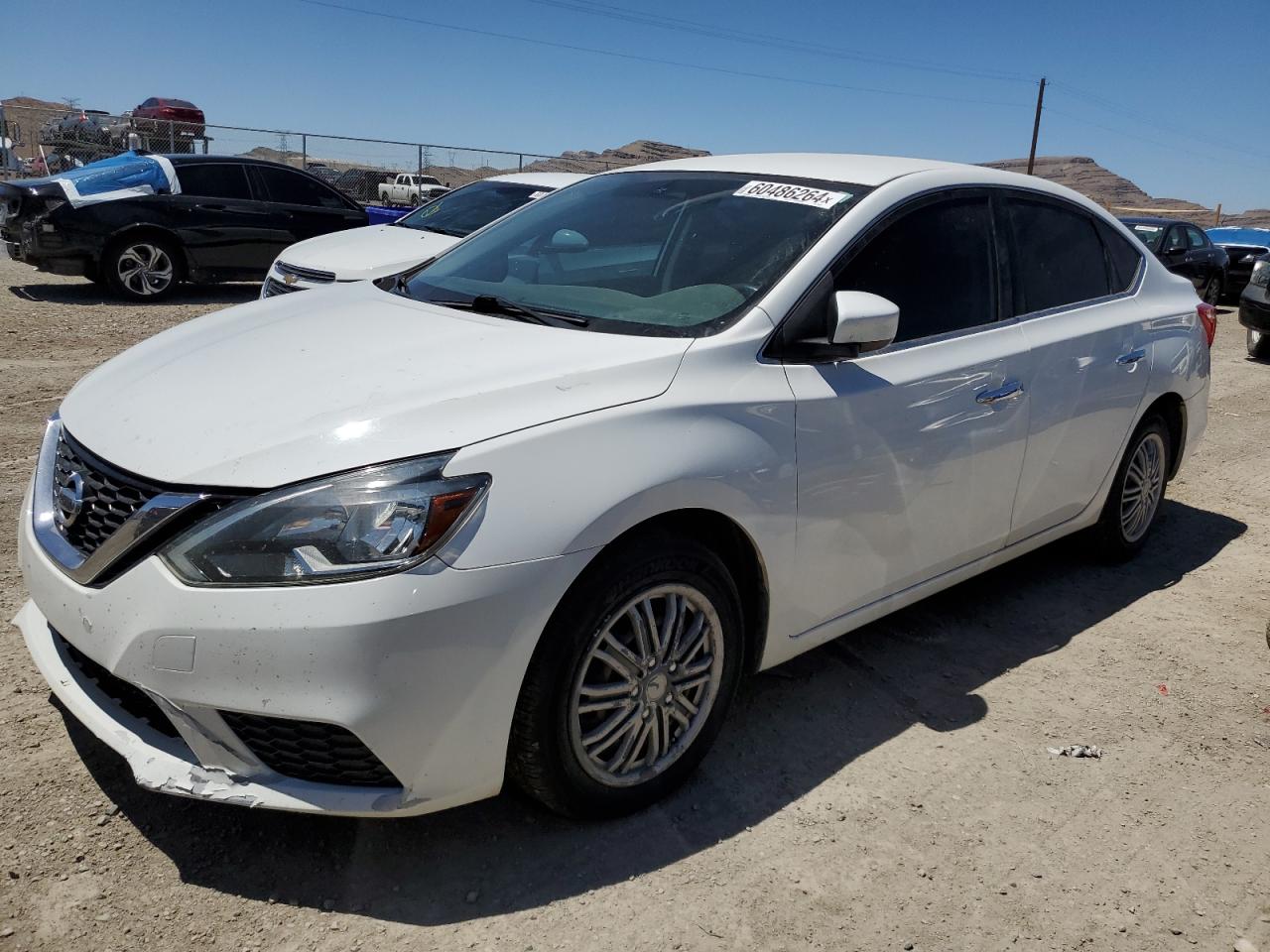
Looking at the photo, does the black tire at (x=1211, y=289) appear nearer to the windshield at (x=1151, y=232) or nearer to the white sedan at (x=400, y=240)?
the windshield at (x=1151, y=232)

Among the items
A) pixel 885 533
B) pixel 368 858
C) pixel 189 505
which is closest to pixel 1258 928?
pixel 885 533

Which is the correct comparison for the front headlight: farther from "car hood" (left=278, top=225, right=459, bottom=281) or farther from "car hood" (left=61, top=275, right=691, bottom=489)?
"car hood" (left=278, top=225, right=459, bottom=281)

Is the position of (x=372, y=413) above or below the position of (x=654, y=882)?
above

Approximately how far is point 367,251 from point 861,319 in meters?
5.83

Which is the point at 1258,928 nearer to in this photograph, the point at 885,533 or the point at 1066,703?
the point at 1066,703

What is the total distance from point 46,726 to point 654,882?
1.83 m

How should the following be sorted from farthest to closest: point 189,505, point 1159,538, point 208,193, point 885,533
→ point 208,193
point 1159,538
point 885,533
point 189,505

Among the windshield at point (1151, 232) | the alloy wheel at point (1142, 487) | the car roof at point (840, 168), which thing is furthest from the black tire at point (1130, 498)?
the windshield at point (1151, 232)

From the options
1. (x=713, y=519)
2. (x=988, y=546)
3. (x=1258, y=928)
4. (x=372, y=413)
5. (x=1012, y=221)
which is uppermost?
(x=1012, y=221)

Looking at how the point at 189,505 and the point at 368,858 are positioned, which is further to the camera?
the point at 368,858

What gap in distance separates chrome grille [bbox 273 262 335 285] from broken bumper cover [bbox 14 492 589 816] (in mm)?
5349

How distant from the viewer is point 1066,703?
12.1 ft

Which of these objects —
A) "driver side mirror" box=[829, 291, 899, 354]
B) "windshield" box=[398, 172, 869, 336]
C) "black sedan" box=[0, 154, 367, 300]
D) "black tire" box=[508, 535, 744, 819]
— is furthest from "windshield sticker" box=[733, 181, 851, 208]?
"black sedan" box=[0, 154, 367, 300]

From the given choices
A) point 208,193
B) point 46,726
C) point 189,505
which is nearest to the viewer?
point 189,505
